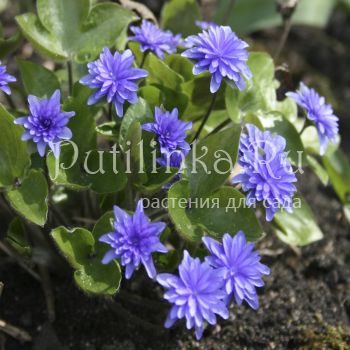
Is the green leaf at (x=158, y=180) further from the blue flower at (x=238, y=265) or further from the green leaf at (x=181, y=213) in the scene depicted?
the blue flower at (x=238, y=265)

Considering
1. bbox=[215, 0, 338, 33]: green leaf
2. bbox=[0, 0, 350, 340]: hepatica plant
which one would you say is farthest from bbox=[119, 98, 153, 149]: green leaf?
bbox=[215, 0, 338, 33]: green leaf

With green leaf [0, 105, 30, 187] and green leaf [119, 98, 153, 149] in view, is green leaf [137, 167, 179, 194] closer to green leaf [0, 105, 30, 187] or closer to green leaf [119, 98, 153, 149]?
green leaf [119, 98, 153, 149]

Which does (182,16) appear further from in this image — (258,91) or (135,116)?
(135,116)

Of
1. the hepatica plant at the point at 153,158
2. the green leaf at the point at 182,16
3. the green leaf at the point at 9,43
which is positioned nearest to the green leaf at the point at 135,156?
the hepatica plant at the point at 153,158

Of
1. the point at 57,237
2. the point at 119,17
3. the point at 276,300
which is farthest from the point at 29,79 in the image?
the point at 276,300

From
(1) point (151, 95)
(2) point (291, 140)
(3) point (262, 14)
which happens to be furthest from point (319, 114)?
(3) point (262, 14)

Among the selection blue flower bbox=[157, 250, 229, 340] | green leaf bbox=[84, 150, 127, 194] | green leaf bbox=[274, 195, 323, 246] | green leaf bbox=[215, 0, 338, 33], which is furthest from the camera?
green leaf bbox=[215, 0, 338, 33]
